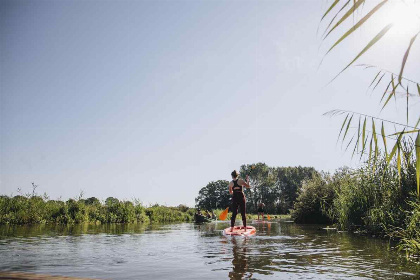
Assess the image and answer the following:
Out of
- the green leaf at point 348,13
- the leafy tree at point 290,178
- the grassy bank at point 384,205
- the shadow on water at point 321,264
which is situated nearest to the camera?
the green leaf at point 348,13

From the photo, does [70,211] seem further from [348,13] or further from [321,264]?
[348,13]

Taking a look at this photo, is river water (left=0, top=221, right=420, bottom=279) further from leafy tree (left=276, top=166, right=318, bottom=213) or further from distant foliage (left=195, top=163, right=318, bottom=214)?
leafy tree (left=276, top=166, right=318, bottom=213)

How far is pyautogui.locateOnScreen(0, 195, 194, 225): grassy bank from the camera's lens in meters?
16.4

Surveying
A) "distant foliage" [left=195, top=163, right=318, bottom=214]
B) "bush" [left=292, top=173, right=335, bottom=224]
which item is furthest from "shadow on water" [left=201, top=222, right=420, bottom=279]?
"distant foliage" [left=195, top=163, right=318, bottom=214]

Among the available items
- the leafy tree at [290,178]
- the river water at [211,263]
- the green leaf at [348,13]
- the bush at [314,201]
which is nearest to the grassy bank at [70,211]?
the river water at [211,263]

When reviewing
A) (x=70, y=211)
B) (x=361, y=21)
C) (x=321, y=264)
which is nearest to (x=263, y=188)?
(x=70, y=211)

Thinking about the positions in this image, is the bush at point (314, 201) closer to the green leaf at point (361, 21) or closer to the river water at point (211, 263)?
the river water at point (211, 263)

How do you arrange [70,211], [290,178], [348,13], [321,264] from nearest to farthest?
[348,13] < [321,264] < [70,211] < [290,178]

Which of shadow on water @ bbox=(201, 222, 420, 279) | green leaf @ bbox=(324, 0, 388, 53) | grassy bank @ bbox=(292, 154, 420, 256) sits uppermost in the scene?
green leaf @ bbox=(324, 0, 388, 53)

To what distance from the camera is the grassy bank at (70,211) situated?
16.4m

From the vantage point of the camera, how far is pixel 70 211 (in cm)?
1897

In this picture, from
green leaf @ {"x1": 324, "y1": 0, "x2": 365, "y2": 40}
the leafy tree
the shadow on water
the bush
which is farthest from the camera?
the leafy tree

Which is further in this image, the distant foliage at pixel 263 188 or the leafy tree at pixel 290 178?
the leafy tree at pixel 290 178

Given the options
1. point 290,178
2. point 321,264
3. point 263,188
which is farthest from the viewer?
point 290,178
